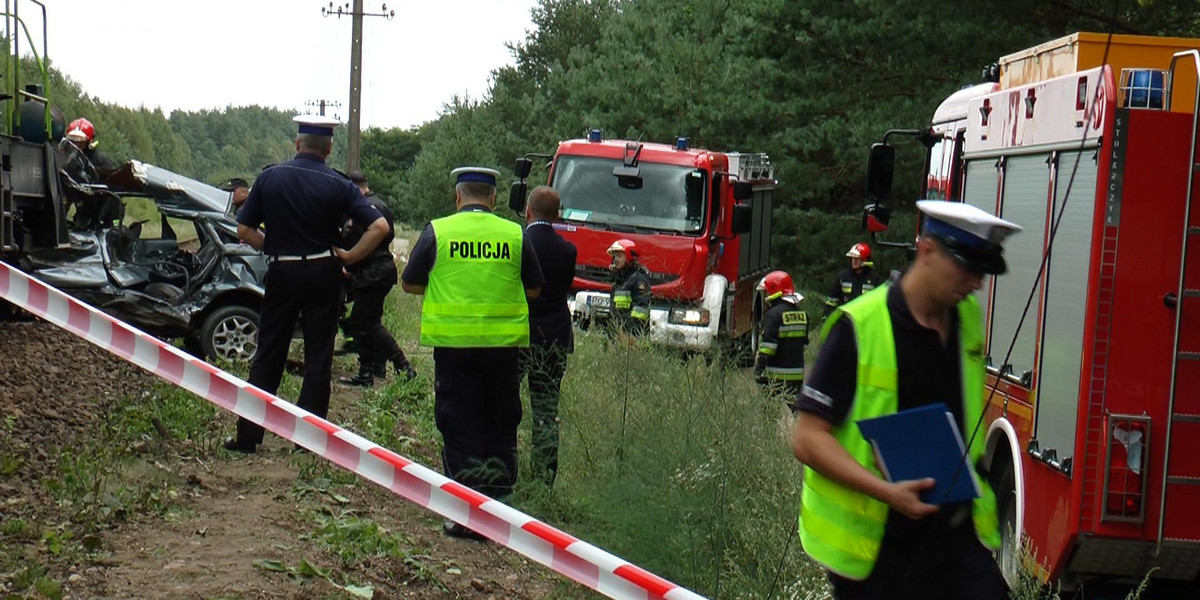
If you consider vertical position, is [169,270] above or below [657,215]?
below

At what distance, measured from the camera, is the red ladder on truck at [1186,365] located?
5.80 meters

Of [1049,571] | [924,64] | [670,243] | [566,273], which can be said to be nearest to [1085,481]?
[1049,571]

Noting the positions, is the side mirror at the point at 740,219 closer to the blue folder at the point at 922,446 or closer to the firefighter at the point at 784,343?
the firefighter at the point at 784,343

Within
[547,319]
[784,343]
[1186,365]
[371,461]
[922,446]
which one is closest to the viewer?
[922,446]

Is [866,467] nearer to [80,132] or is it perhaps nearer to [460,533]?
[460,533]

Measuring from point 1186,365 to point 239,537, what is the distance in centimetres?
403

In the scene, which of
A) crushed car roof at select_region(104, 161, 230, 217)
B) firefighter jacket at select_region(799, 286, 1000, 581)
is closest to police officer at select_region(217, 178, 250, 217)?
crushed car roof at select_region(104, 161, 230, 217)

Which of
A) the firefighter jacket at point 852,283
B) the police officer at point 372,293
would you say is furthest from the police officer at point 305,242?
the firefighter jacket at point 852,283

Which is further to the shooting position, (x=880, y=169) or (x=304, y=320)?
(x=880, y=169)

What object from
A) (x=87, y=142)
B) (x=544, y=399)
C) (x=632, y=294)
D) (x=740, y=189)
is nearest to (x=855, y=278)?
(x=740, y=189)

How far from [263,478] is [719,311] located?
9961mm

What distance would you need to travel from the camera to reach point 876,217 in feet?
36.3

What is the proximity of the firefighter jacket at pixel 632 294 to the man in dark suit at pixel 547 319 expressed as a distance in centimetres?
240

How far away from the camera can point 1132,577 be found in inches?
244
